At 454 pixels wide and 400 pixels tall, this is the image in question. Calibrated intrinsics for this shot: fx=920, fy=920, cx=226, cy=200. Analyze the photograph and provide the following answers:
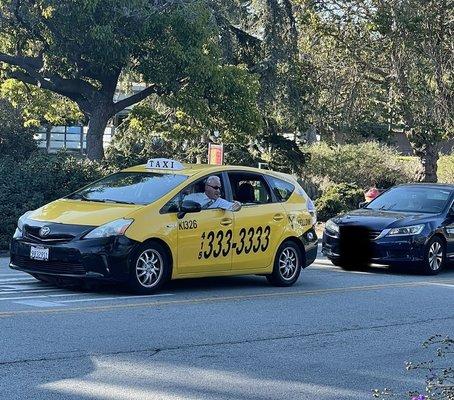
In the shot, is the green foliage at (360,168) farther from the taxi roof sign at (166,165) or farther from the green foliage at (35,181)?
the taxi roof sign at (166,165)

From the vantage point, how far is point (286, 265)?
511 inches

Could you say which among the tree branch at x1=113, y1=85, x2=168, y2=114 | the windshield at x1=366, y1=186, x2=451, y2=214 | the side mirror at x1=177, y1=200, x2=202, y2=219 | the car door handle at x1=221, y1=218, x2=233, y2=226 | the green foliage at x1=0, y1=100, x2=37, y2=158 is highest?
the tree branch at x1=113, y1=85, x2=168, y2=114

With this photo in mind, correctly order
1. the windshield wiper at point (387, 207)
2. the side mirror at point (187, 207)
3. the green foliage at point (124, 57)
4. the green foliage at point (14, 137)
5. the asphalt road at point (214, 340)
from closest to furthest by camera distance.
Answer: the asphalt road at point (214, 340) < the side mirror at point (187, 207) < the windshield wiper at point (387, 207) < the green foliage at point (124, 57) < the green foliage at point (14, 137)

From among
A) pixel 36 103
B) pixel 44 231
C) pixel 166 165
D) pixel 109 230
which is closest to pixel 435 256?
pixel 166 165

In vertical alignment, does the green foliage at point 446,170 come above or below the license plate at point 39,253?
above

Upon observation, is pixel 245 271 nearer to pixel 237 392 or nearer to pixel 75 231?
pixel 75 231

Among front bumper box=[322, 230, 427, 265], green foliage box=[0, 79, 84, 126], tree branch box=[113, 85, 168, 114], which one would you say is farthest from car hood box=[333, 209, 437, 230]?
green foliage box=[0, 79, 84, 126]

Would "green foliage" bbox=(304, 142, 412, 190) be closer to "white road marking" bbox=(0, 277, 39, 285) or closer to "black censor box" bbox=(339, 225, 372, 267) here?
"black censor box" bbox=(339, 225, 372, 267)

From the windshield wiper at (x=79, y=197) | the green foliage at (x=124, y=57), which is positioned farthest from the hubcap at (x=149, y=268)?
the green foliage at (x=124, y=57)

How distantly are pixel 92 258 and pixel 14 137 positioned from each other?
82.9 feet

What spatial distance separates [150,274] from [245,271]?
1712mm

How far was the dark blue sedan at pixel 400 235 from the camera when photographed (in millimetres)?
15086

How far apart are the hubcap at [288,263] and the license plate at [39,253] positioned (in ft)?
11.5

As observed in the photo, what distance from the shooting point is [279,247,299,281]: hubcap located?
12898mm
